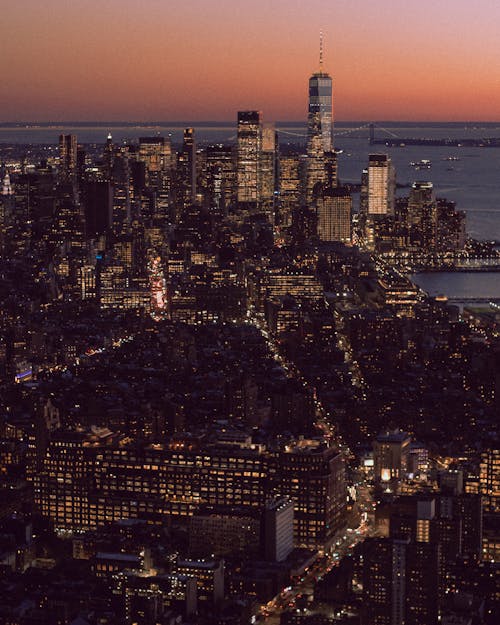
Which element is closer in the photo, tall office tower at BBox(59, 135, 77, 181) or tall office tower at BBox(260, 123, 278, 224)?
tall office tower at BBox(260, 123, 278, 224)

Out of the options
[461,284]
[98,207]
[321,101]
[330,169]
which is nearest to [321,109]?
[321,101]

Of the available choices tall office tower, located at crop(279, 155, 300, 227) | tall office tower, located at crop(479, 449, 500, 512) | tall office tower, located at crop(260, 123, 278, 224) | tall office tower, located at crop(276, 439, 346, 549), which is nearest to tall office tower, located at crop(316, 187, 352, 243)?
tall office tower, located at crop(260, 123, 278, 224)

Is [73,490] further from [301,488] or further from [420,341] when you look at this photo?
[420,341]

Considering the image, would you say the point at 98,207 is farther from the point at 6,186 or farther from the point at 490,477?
the point at 490,477

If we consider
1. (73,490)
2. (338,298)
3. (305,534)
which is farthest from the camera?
(338,298)

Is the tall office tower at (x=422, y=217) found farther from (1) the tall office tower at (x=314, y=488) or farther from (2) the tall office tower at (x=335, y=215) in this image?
(1) the tall office tower at (x=314, y=488)

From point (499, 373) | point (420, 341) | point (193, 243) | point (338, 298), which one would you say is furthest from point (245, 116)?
point (499, 373)

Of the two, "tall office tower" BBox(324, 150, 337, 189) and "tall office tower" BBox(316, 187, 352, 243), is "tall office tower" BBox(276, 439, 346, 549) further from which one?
"tall office tower" BBox(324, 150, 337, 189)
